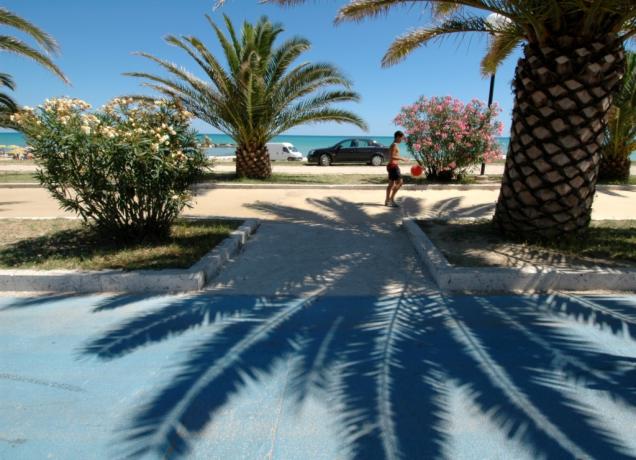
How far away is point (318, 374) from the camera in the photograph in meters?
2.61

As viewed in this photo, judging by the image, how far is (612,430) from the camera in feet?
6.88

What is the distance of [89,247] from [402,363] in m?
4.34

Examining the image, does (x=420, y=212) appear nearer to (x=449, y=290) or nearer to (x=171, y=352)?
(x=449, y=290)

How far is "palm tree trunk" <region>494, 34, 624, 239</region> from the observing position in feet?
15.5

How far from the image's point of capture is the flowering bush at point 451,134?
11.8 meters

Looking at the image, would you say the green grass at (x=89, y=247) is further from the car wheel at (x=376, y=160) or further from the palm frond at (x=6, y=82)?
the car wheel at (x=376, y=160)

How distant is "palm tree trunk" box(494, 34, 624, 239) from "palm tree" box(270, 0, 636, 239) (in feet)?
0.03

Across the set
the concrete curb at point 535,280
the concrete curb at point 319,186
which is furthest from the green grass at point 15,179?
the concrete curb at point 535,280

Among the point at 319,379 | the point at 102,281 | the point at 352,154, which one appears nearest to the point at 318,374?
the point at 319,379

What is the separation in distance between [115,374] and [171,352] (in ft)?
1.24

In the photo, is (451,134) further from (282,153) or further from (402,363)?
(282,153)

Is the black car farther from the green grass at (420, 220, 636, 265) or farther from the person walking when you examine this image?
the green grass at (420, 220, 636, 265)

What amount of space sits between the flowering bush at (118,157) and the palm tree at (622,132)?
441 inches

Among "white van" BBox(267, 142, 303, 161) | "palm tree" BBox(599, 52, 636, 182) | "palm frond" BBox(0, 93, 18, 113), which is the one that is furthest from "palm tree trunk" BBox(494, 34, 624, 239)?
"white van" BBox(267, 142, 303, 161)
